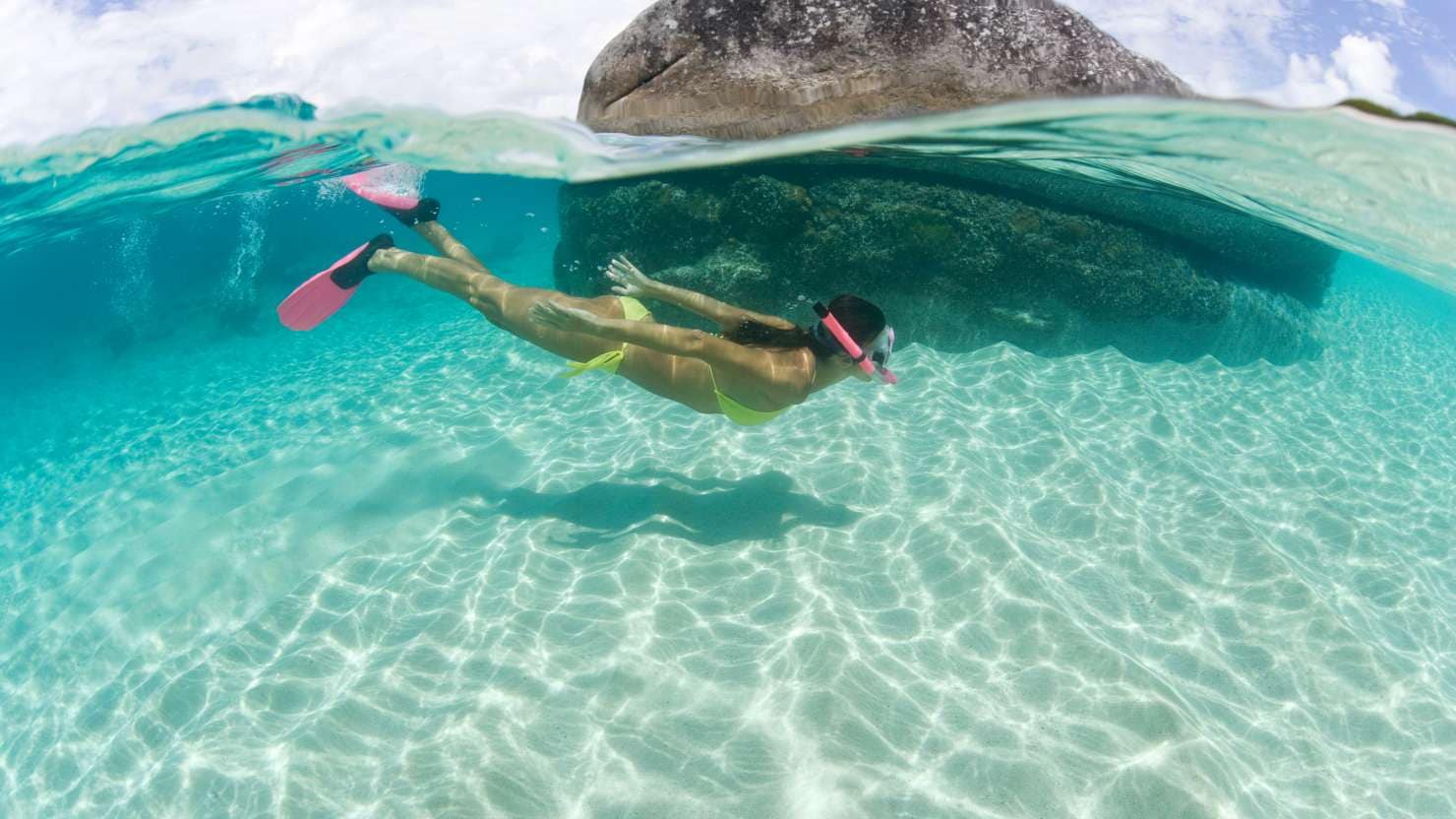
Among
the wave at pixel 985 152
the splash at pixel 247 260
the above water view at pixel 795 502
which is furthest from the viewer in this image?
the splash at pixel 247 260

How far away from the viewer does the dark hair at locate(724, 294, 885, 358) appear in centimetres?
505

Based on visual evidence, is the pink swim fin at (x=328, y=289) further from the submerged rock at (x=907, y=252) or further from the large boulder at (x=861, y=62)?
the large boulder at (x=861, y=62)

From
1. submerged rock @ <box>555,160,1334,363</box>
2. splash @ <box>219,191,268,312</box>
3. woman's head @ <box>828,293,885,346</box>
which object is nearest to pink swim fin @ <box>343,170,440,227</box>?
submerged rock @ <box>555,160,1334,363</box>

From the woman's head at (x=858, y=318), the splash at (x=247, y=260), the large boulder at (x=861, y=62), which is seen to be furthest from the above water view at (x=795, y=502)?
the splash at (x=247, y=260)

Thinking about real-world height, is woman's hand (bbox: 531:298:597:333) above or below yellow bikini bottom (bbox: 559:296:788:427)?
above

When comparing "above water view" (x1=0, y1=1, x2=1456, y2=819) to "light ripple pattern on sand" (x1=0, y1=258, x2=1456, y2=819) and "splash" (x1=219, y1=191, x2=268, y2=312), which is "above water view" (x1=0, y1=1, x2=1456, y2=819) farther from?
"splash" (x1=219, y1=191, x2=268, y2=312)

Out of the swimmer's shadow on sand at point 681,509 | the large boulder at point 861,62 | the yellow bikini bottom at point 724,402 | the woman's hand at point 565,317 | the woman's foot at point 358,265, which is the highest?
the large boulder at point 861,62

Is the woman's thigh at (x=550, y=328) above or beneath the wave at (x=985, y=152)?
beneath

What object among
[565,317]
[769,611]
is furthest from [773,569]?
[565,317]

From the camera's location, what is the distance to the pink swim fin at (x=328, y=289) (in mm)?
8383

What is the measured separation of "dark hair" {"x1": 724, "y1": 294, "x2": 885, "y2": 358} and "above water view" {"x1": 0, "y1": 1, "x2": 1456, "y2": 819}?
3 centimetres

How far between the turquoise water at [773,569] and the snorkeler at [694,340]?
1.51 metres

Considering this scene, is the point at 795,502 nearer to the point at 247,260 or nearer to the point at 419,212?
the point at 419,212

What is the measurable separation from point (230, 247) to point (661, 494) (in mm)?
34571
